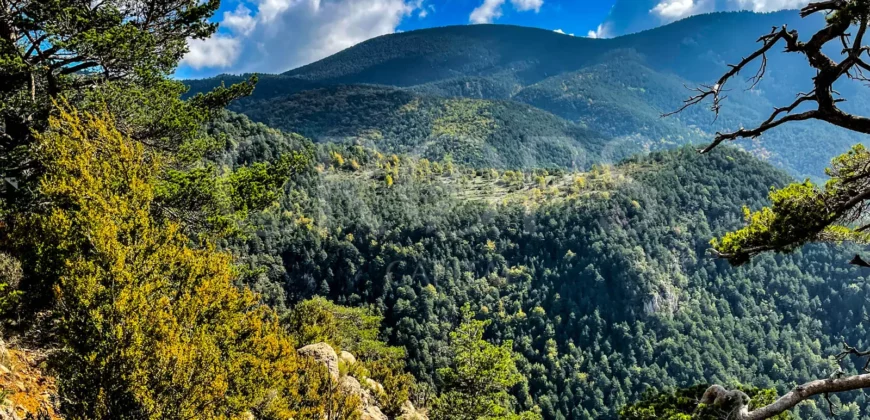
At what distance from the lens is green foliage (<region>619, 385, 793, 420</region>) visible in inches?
244

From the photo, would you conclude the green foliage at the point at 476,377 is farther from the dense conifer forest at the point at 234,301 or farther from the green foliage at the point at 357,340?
the green foliage at the point at 357,340

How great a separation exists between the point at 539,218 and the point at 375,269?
43882 millimetres

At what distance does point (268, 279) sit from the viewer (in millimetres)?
85375

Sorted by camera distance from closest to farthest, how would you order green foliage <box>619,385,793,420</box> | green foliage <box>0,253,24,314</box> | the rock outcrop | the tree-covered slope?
green foliage <box>619,385,793,420</box>
green foliage <box>0,253,24,314</box>
the rock outcrop
the tree-covered slope

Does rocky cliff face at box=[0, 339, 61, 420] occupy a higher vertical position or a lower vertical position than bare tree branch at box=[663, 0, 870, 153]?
lower

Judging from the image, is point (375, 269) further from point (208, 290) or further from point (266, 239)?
point (208, 290)

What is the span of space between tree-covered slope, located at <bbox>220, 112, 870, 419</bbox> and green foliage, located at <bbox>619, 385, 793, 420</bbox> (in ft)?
241

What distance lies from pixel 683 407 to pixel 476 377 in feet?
38.2

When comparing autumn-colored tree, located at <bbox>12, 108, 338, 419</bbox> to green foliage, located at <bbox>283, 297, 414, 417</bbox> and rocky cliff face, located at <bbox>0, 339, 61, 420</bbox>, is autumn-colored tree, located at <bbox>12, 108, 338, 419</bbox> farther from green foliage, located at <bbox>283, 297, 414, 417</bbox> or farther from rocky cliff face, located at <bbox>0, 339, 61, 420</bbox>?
green foliage, located at <bbox>283, 297, 414, 417</bbox>

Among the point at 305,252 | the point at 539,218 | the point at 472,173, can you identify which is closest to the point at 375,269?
the point at 305,252

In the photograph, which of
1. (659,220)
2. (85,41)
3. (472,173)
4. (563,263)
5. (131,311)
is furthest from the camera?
(472,173)

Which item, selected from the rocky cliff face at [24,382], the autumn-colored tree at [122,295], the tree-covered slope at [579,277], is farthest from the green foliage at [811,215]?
the tree-covered slope at [579,277]

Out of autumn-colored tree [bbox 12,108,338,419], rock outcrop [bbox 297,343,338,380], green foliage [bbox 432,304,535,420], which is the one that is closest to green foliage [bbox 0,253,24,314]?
autumn-colored tree [bbox 12,108,338,419]

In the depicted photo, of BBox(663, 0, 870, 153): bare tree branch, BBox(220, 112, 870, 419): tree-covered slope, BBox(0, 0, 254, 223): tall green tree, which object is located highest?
BBox(0, 0, 254, 223): tall green tree
